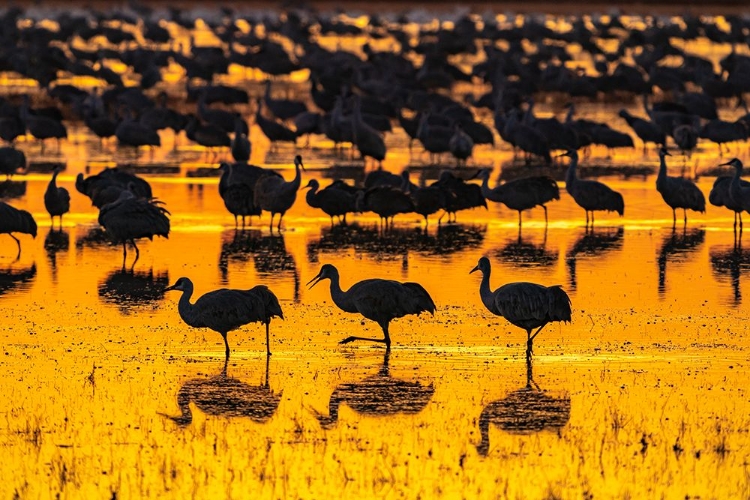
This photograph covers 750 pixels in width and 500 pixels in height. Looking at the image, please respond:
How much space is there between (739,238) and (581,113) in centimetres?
2082

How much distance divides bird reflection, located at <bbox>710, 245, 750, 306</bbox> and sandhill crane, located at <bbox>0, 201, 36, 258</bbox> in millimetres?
8209

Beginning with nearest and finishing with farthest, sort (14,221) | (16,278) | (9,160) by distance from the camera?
(16,278) < (14,221) < (9,160)

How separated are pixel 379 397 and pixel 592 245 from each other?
368 inches

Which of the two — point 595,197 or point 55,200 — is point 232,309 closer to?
point 55,200

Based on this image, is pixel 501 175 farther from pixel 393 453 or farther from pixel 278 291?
pixel 393 453

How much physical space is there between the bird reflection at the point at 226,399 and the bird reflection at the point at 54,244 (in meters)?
6.46

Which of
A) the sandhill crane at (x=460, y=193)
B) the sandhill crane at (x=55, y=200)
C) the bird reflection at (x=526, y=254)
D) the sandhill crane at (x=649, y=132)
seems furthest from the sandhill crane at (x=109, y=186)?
the sandhill crane at (x=649, y=132)

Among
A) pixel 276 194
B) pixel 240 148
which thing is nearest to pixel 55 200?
pixel 276 194

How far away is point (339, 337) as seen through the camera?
16.2 metres

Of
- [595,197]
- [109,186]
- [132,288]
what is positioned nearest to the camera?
[132,288]

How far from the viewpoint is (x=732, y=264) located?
20.9 meters

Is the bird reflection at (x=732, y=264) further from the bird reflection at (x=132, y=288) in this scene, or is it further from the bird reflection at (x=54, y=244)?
the bird reflection at (x=54, y=244)

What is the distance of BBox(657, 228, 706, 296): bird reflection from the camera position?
821 inches

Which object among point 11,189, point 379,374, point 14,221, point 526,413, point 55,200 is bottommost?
point 526,413
